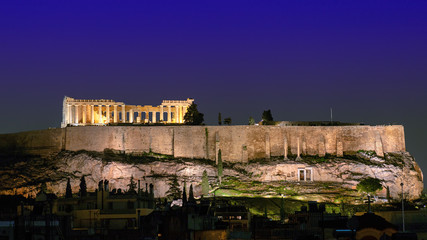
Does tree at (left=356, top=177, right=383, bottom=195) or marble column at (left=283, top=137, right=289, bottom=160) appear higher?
marble column at (left=283, top=137, right=289, bottom=160)

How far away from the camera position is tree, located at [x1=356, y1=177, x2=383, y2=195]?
7606 centimetres

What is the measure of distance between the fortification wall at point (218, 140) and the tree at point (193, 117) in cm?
531

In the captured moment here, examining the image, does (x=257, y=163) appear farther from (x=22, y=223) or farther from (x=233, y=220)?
(x=22, y=223)

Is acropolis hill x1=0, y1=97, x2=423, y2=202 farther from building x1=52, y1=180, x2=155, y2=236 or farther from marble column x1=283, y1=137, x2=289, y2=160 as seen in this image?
building x1=52, y1=180, x2=155, y2=236

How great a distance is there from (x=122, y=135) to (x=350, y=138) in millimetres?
27116

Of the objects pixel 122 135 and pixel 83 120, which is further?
pixel 83 120

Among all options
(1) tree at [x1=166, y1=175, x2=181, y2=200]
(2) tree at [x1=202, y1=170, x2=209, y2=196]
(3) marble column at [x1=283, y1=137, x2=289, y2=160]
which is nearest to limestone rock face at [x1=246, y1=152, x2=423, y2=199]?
(3) marble column at [x1=283, y1=137, x2=289, y2=160]

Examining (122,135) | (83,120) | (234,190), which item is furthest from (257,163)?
(83,120)

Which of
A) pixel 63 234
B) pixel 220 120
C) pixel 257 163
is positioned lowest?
pixel 63 234

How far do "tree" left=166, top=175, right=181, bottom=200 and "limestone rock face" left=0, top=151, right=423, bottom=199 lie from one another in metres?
0.44

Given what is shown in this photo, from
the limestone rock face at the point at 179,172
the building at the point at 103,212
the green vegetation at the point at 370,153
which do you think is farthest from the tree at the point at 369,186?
the building at the point at 103,212

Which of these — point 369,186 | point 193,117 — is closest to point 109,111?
point 193,117

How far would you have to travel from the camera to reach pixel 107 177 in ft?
252

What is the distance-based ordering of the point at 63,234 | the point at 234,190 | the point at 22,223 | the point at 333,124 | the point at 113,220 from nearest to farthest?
the point at 22,223 → the point at 63,234 → the point at 113,220 → the point at 234,190 → the point at 333,124
